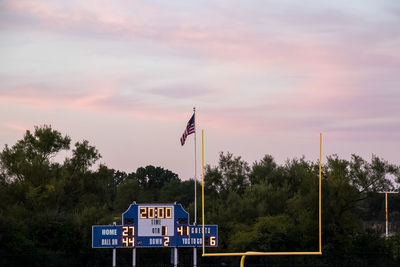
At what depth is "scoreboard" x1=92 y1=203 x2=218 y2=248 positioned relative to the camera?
3588cm

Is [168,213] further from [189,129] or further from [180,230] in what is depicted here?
[189,129]

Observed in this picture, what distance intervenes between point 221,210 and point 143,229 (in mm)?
17340

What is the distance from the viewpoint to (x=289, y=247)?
4909cm

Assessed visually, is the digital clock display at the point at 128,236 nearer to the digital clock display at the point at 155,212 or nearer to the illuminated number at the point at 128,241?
the illuminated number at the point at 128,241

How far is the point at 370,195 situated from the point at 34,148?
72.5ft

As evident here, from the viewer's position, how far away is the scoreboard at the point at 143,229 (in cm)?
3588

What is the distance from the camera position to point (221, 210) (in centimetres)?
5275

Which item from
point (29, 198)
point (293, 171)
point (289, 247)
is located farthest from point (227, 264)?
point (293, 171)

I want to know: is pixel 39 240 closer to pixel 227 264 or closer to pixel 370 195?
pixel 227 264

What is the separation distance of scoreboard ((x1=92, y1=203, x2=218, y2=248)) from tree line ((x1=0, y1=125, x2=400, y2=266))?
5369mm

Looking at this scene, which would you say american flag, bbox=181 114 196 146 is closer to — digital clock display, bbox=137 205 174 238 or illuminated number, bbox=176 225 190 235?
digital clock display, bbox=137 205 174 238

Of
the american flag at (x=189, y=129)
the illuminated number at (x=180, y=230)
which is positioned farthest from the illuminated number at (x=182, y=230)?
the american flag at (x=189, y=129)

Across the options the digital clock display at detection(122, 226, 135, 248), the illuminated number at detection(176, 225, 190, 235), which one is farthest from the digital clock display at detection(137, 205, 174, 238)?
the illuminated number at detection(176, 225, 190, 235)

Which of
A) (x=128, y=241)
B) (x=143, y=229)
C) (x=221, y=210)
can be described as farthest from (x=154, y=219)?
(x=221, y=210)
